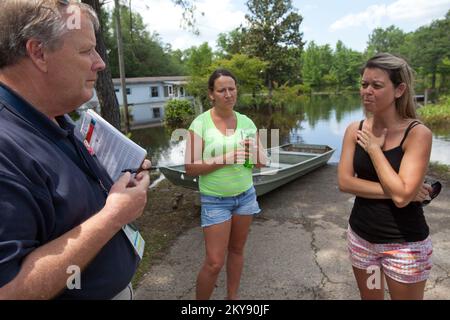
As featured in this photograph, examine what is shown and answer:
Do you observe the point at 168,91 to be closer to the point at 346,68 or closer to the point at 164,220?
the point at 164,220

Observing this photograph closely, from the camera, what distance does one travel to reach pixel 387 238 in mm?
2061

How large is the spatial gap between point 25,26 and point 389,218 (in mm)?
2159

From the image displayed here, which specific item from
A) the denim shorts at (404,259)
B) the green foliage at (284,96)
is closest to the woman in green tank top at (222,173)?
the denim shorts at (404,259)

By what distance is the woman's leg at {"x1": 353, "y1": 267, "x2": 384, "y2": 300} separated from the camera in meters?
2.18

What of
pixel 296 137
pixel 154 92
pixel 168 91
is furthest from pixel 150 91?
pixel 296 137

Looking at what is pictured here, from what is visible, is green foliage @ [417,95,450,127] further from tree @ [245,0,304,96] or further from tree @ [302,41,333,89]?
tree @ [302,41,333,89]

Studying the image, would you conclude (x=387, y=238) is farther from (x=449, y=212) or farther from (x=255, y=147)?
(x=449, y=212)

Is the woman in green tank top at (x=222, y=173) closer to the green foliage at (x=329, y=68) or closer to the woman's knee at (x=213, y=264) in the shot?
the woman's knee at (x=213, y=264)

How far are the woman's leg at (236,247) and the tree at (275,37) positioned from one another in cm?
3636

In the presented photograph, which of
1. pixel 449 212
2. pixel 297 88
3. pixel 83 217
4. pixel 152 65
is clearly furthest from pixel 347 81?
pixel 83 217

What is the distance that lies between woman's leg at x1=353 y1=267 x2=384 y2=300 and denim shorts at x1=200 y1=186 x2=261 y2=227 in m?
0.99

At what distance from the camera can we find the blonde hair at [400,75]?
211 cm

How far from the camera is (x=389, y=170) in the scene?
198cm
